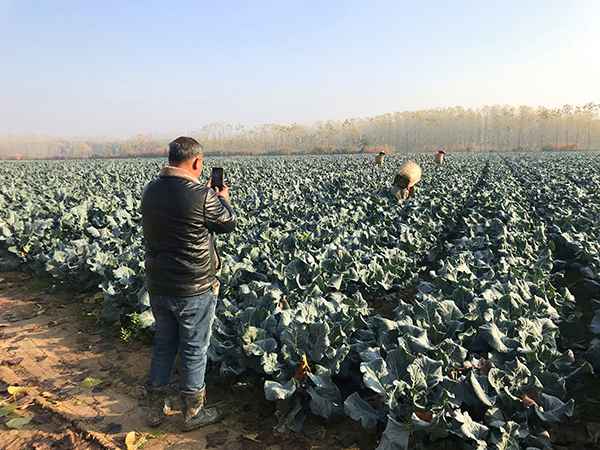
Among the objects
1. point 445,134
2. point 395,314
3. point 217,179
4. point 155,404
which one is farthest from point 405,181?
point 445,134

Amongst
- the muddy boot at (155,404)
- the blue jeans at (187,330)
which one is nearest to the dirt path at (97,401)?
the muddy boot at (155,404)

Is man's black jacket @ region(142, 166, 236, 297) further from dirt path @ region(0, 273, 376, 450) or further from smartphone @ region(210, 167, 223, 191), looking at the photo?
dirt path @ region(0, 273, 376, 450)

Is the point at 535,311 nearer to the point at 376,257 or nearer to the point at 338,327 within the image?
the point at 338,327

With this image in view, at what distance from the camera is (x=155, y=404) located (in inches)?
167

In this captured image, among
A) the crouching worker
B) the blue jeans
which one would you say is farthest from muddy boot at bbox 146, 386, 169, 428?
the crouching worker

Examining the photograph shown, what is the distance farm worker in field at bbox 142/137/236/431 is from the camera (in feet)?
11.2

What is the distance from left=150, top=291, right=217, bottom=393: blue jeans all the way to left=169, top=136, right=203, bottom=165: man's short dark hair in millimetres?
1064

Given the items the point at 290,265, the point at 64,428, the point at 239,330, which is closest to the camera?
the point at 64,428

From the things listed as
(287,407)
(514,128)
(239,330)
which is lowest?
(287,407)

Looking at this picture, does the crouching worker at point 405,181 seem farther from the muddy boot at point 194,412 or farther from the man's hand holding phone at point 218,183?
the muddy boot at point 194,412

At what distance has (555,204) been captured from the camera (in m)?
12.0

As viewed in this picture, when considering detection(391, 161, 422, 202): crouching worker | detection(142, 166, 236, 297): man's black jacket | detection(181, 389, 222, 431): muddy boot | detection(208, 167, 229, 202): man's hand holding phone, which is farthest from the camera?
detection(391, 161, 422, 202): crouching worker

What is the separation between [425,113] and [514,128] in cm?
1641

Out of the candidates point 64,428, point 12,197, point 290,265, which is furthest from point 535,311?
point 12,197
